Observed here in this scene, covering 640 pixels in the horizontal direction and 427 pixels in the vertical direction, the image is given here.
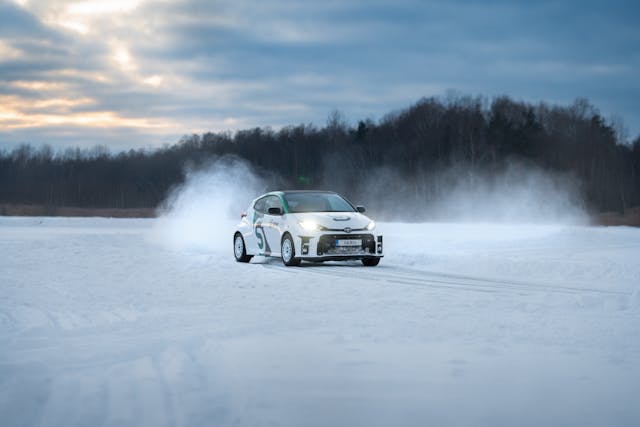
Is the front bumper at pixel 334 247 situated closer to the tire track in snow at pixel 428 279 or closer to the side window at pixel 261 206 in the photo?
the tire track in snow at pixel 428 279

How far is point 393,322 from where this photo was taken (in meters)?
9.67

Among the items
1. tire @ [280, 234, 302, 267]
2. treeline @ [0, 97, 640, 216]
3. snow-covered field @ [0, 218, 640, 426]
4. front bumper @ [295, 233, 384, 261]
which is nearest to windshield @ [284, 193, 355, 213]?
tire @ [280, 234, 302, 267]

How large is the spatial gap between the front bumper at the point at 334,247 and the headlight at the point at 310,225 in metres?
0.17

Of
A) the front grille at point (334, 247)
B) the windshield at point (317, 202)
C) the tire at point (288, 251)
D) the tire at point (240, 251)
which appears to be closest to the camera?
the front grille at point (334, 247)

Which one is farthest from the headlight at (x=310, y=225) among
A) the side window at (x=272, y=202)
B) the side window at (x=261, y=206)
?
the side window at (x=261, y=206)

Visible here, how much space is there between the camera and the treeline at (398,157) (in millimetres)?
91000

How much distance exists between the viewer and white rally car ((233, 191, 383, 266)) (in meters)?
18.0

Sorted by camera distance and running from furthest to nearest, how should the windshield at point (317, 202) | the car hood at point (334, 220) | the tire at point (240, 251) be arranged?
the tire at point (240, 251), the windshield at point (317, 202), the car hood at point (334, 220)

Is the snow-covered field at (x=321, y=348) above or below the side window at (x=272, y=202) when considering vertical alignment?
below

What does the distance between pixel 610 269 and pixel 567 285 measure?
3.12 m

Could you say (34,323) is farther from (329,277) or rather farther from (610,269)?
(610,269)

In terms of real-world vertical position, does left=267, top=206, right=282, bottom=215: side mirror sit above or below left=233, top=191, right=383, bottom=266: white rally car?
above

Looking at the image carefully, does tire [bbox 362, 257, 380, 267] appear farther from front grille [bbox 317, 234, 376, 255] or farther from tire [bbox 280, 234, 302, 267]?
tire [bbox 280, 234, 302, 267]

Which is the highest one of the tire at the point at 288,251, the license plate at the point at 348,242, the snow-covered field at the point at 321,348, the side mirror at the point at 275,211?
the side mirror at the point at 275,211
